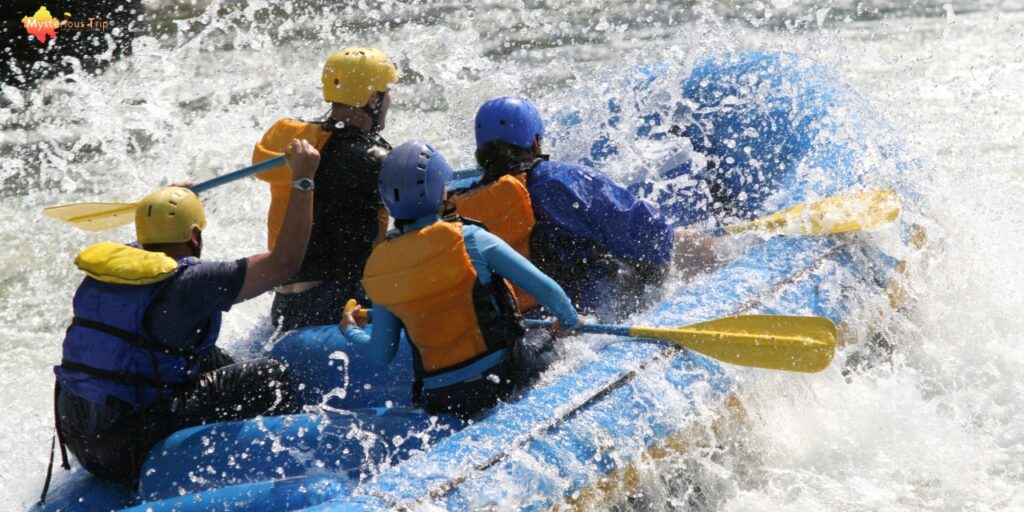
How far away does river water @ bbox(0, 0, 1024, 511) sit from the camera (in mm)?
4465

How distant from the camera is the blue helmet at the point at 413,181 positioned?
Result: 3.55m

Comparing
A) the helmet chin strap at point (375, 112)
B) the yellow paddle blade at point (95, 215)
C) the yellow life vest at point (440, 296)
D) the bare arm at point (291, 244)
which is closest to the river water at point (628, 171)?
the yellow life vest at point (440, 296)

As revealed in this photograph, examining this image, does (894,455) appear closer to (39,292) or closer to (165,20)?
(39,292)

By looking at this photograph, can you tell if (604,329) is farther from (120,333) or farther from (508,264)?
(120,333)

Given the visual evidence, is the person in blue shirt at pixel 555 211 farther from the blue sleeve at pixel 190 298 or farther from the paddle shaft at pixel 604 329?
the blue sleeve at pixel 190 298

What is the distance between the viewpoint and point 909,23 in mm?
11477

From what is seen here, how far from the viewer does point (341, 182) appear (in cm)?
454

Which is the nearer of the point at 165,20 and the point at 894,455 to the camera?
the point at 894,455

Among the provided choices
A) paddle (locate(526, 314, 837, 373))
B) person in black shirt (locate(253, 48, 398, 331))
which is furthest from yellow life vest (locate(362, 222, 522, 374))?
person in black shirt (locate(253, 48, 398, 331))

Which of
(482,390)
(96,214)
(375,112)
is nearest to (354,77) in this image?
(375,112)

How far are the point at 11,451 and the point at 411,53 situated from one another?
7487 millimetres

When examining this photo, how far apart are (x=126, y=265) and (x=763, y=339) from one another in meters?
2.19

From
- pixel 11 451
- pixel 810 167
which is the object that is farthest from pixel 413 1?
pixel 11 451

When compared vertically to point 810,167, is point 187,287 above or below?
above
